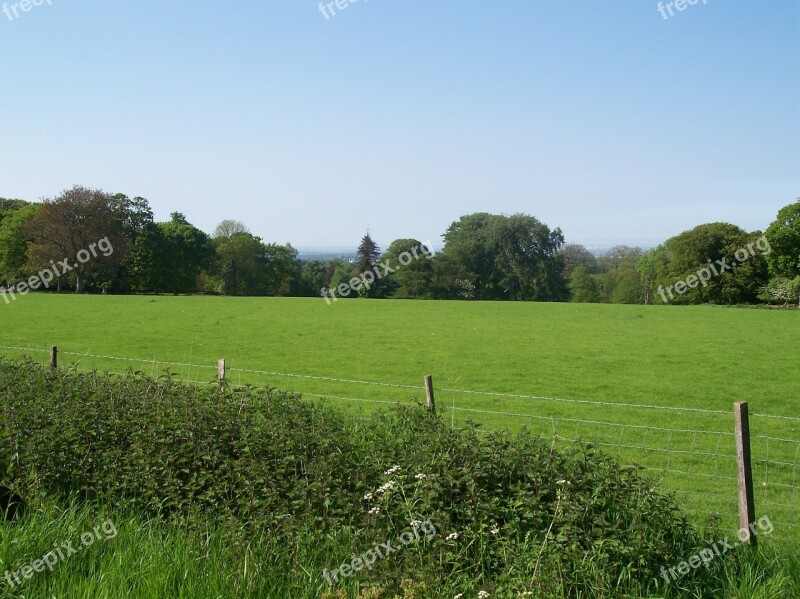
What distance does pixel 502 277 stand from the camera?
4003 inches

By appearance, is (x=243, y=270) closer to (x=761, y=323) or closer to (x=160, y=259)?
(x=160, y=259)

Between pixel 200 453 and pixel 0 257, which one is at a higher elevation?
pixel 0 257

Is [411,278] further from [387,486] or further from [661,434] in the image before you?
[387,486]

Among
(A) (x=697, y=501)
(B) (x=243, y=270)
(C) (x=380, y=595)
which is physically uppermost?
(B) (x=243, y=270)

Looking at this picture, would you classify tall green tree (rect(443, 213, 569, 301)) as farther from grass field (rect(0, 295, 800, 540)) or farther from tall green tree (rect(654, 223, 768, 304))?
grass field (rect(0, 295, 800, 540))

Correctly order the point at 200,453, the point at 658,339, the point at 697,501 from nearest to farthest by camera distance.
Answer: the point at 200,453, the point at 697,501, the point at 658,339

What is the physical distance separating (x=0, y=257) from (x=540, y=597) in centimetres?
9346

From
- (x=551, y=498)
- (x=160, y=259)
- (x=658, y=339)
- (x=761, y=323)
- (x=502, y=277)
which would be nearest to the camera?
(x=551, y=498)

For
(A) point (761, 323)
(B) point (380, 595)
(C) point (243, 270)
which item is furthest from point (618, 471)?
(C) point (243, 270)

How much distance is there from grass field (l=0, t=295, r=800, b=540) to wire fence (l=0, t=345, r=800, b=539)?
56mm

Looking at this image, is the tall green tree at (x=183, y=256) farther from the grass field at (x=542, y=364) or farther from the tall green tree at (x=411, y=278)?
the grass field at (x=542, y=364)

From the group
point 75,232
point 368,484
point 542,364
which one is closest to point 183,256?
point 75,232

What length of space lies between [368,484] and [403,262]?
292 feet

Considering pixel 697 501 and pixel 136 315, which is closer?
pixel 697 501
